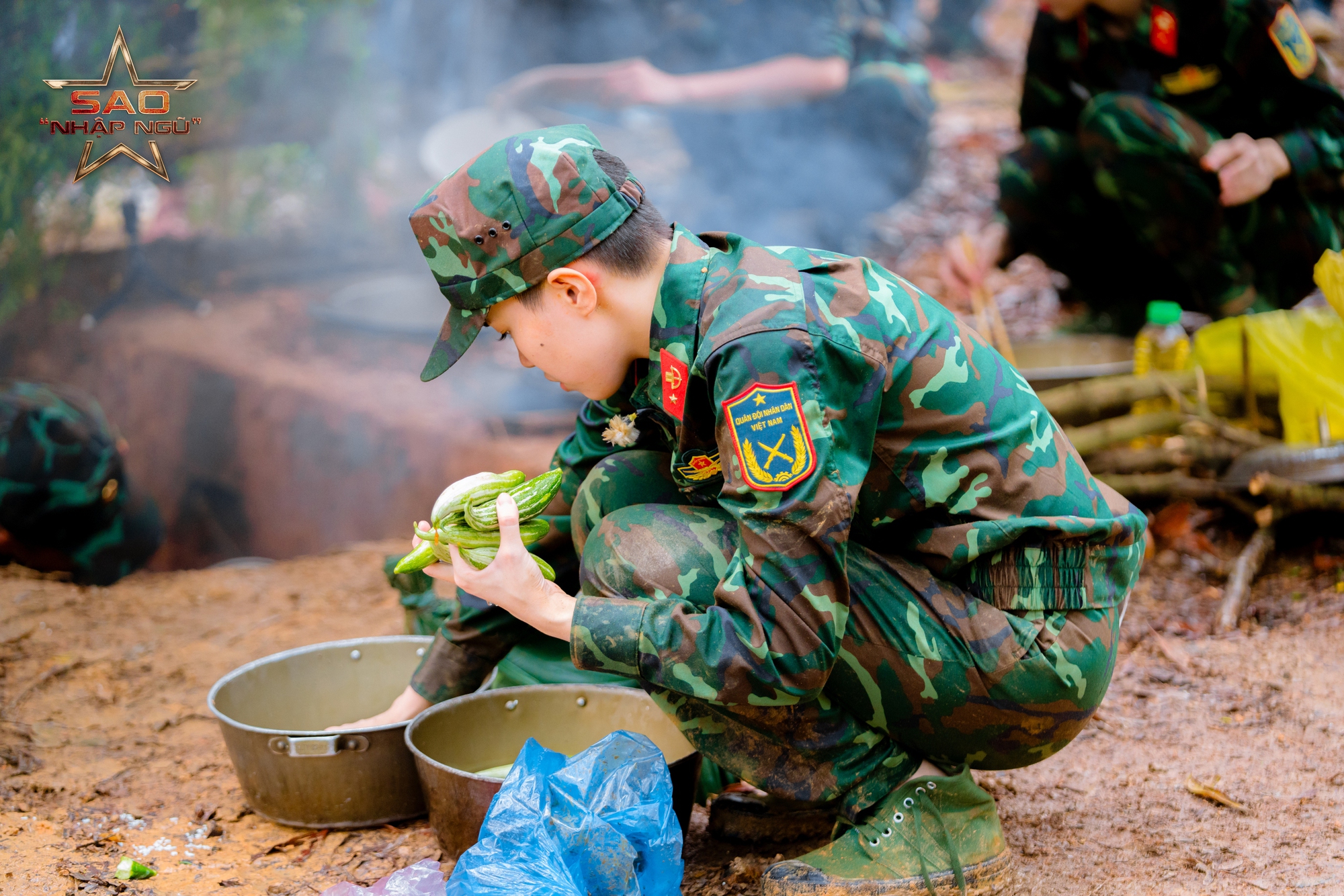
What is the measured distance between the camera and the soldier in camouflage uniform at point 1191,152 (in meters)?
3.65

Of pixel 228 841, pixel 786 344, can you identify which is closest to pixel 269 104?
pixel 228 841

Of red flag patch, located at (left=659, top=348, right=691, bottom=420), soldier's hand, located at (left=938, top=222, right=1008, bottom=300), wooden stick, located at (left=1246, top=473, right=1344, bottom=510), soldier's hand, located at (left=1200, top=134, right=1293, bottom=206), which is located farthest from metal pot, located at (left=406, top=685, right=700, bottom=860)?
soldier's hand, located at (left=1200, top=134, right=1293, bottom=206)

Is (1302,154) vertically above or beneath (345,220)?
above

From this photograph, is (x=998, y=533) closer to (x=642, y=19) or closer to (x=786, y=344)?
(x=786, y=344)

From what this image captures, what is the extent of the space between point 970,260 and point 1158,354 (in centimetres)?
83

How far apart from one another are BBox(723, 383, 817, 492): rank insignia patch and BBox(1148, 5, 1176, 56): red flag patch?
10.3 ft

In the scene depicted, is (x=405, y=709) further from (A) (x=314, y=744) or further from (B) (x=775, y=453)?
Result: (B) (x=775, y=453)

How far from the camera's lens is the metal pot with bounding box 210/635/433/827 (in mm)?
2170

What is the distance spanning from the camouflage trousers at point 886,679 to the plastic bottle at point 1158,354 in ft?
7.37

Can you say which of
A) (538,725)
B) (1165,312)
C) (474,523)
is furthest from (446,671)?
(1165,312)

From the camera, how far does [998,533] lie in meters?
1.80

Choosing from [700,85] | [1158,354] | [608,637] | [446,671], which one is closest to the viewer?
[608,637]

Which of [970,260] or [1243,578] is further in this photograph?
[970,260]

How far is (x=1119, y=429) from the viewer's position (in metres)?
3.62
